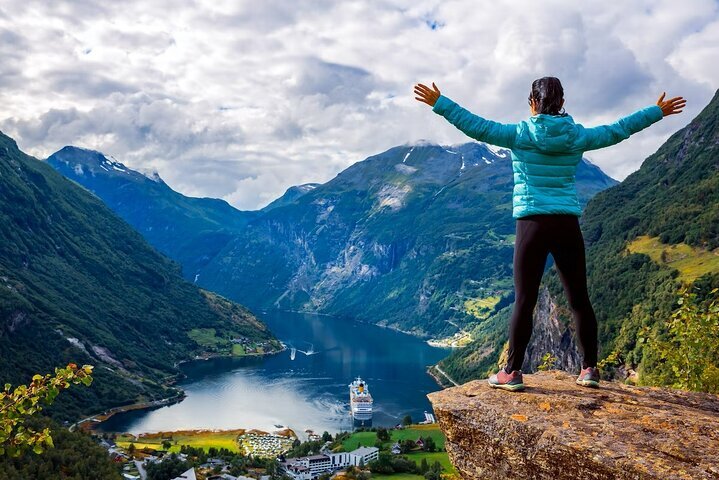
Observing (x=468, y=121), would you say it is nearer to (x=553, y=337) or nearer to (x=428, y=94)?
(x=428, y=94)

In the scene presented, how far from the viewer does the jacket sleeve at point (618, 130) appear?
7777 millimetres

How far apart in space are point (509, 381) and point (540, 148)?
3.05 meters

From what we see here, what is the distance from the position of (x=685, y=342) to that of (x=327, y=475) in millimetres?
69767

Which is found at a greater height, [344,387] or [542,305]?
[542,305]

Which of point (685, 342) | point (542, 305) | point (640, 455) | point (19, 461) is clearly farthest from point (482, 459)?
point (542, 305)

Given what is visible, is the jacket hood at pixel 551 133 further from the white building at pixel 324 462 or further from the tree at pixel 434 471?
the white building at pixel 324 462

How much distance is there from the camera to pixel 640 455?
5.29 m

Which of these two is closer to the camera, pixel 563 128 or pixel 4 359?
pixel 563 128

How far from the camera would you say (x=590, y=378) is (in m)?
7.87

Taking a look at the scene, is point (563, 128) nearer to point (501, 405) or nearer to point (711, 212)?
point (501, 405)

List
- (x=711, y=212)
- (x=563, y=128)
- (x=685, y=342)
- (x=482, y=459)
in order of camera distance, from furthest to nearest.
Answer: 1. (x=711, y=212)
2. (x=685, y=342)
3. (x=563, y=128)
4. (x=482, y=459)

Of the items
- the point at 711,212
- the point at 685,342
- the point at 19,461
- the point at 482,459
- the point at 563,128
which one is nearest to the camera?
the point at 482,459

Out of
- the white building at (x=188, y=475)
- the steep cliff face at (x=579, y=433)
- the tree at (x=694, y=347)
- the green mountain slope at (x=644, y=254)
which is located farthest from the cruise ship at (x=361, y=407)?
the steep cliff face at (x=579, y=433)

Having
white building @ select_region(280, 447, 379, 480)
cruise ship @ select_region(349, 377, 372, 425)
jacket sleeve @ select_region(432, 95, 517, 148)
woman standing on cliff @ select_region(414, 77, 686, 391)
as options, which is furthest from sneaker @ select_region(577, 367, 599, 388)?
cruise ship @ select_region(349, 377, 372, 425)
